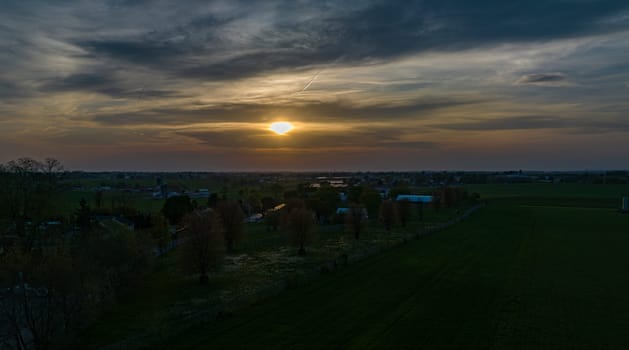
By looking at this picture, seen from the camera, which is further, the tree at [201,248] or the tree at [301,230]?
the tree at [301,230]

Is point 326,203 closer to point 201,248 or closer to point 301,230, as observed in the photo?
point 301,230

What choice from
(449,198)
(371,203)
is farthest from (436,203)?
(371,203)

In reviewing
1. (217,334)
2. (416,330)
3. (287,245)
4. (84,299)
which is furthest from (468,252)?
(84,299)

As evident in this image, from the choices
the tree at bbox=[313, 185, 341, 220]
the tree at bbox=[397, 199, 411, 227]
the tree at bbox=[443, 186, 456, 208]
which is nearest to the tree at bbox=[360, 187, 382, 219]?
the tree at bbox=[313, 185, 341, 220]

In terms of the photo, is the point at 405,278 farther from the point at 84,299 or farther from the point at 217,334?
the point at 84,299

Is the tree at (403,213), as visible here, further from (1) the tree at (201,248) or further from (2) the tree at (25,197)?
(2) the tree at (25,197)

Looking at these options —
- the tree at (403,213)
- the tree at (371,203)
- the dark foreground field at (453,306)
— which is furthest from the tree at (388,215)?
the dark foreground field at (453,306)
